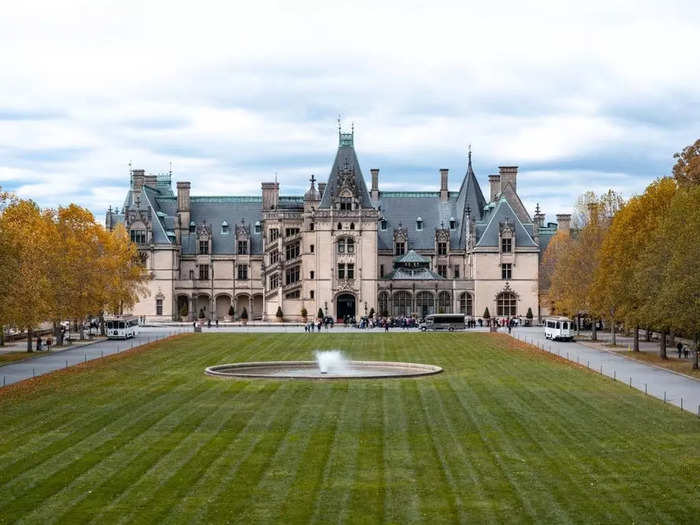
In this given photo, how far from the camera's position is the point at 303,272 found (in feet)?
384

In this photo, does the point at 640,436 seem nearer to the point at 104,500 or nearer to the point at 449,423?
the point at 449,423

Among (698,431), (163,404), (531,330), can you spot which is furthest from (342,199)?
(698,431)

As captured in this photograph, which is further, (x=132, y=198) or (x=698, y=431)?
(x=132, y=198)

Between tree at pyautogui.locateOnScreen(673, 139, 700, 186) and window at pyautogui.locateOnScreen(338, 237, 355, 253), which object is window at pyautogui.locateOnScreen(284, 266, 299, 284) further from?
tree at pyautogui.locateOnScreen(673, 139, 700, 186)

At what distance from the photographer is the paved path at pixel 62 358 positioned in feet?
186

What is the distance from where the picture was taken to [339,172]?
11588cm

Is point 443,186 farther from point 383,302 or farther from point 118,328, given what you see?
point 118,328

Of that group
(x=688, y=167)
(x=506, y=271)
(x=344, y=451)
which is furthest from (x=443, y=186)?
(x=344, y=451)

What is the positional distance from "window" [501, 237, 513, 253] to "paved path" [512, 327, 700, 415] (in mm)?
33828

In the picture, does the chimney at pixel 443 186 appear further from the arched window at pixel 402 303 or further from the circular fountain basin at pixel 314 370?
the circular fountain basin at pixel 314 370

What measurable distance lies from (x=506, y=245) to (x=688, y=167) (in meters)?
32.7

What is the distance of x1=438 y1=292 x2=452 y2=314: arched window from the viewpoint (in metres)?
119

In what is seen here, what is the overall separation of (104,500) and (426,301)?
93.8 m

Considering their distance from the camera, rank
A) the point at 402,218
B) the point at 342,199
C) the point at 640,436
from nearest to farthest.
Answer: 1. the point at 640,436
2. the point at 342,199
3. the point at 402,218
